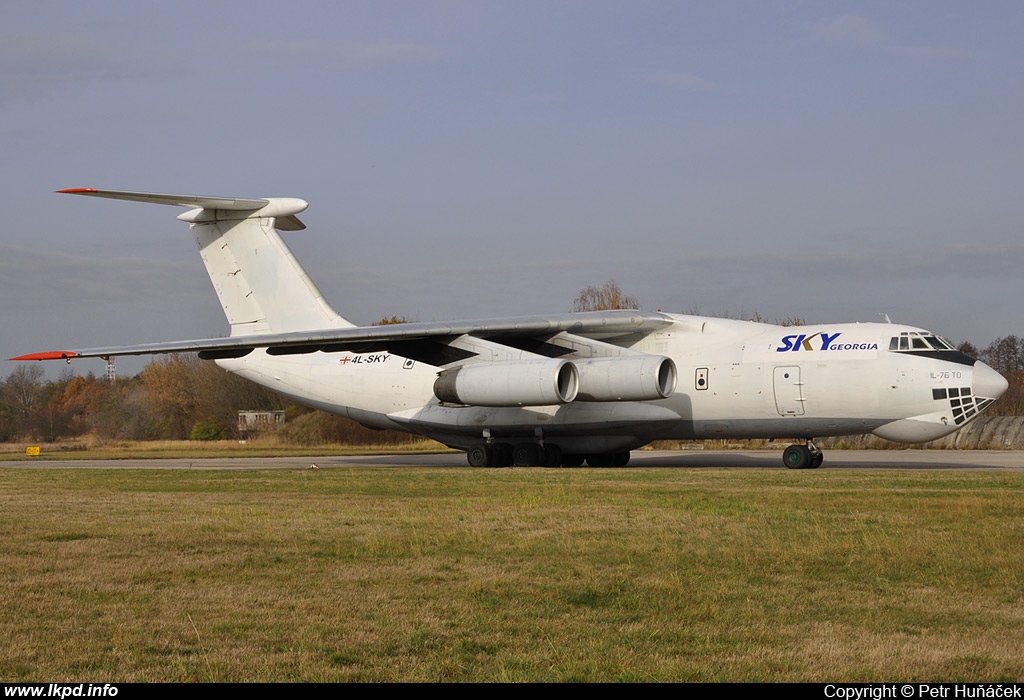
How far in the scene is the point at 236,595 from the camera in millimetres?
6113

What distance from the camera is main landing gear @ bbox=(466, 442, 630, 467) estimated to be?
21.2 metres

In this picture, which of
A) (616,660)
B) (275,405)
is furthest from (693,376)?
(275,405)

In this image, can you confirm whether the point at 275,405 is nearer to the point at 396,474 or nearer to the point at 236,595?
the point at 396,474

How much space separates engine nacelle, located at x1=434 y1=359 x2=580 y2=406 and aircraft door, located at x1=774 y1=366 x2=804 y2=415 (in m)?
3.60

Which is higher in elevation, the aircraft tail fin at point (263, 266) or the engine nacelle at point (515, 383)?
the aircraft tail fin at point (263, 266)

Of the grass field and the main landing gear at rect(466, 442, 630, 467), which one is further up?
the main landing gear at rect(466, 442, 630, 467)

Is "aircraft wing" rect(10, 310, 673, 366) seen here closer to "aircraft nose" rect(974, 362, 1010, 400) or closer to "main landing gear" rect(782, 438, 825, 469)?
"main landing gear" rect(782, 438, 825, 469)

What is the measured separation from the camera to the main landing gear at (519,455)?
21156 mm

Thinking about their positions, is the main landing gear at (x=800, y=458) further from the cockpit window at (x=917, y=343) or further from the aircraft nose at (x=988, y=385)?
the aircraft nose at (x=988, y=385)

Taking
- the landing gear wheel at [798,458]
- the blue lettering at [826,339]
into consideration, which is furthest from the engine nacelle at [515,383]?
the blue lettering at [826,339]

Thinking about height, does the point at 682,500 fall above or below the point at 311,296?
below

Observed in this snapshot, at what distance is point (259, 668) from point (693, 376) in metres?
15.8

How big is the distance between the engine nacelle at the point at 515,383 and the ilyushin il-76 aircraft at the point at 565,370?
25 mm

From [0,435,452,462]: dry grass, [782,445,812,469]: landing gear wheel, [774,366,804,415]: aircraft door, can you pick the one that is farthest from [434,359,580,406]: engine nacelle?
[0,435,452,462]: dry grass
